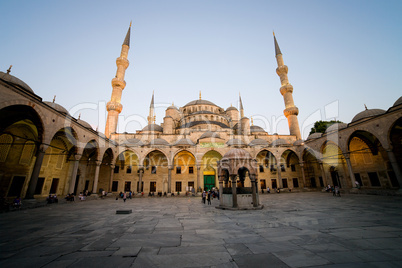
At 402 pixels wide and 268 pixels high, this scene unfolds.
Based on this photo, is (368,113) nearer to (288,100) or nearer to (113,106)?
(288,100)

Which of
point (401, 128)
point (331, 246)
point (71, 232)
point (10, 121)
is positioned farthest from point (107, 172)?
point (401, 128)

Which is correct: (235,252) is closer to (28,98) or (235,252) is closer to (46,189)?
(28,98)

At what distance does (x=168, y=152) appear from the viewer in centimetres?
2020

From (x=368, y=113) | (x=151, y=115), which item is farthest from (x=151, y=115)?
(x=368, y=113)

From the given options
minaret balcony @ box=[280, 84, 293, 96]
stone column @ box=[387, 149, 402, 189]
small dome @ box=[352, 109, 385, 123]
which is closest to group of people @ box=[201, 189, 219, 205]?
stone column @ box=[387, 149, 402, 189]

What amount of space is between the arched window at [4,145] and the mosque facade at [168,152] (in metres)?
0.05

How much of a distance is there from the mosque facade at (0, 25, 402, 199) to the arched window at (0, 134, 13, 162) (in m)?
0.05

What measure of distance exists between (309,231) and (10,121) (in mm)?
17504

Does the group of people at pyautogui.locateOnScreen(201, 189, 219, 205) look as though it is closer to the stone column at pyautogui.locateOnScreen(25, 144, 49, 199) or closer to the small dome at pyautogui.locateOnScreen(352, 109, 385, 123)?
the stone column at pyautogui.locateOnScreen(25, 144, 49, 199)

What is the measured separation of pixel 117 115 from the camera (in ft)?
78.8

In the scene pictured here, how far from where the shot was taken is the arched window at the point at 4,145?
39.4ft

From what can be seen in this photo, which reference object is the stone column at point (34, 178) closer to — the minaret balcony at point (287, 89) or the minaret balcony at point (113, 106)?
the minaret balcony at point (113, 106)

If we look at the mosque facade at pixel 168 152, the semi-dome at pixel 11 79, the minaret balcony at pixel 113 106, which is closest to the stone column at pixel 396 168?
the mosque facade at pixel 168 152

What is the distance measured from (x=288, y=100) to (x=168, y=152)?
20.3m
